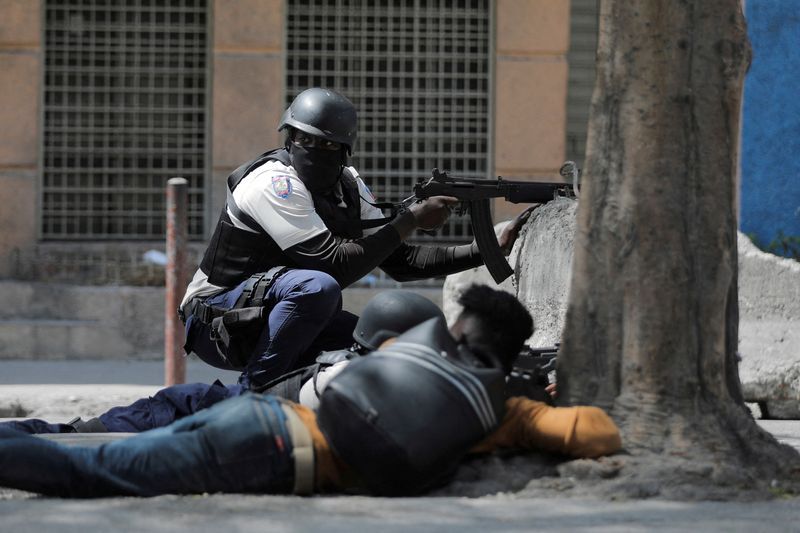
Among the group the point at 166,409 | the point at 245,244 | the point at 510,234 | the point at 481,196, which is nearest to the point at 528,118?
the point at 510,234

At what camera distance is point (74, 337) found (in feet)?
31.7

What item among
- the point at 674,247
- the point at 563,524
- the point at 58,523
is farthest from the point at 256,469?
the point at 674,247

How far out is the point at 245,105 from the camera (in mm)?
10414

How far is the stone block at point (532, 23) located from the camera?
1050 centimetres

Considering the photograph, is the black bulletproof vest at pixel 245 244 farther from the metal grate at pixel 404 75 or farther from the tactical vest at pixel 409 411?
the metal grate at pixel 404 75

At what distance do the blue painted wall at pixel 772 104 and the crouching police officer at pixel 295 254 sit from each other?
15.0ft

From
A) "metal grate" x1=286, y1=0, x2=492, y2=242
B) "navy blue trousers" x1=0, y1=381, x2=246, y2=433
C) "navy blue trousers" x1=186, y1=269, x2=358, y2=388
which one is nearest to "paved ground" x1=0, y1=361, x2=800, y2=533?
"navy blue trousers" x1=0, y1=381, x2=246, y2=433

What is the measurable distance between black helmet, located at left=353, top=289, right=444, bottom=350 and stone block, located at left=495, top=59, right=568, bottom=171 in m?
5.88

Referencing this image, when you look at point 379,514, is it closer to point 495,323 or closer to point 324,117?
point 495,323

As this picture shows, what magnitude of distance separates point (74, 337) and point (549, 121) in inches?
153

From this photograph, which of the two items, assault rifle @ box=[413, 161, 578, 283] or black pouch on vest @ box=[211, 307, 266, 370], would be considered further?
assault rifle @ box=[413, 161, 578, 283]

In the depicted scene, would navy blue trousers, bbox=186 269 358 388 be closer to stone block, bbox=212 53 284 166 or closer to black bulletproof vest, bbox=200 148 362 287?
black bulletproof vest, bbox=200 148 362 287

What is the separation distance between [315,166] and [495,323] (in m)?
1.70

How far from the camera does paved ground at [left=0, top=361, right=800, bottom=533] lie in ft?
11.8
